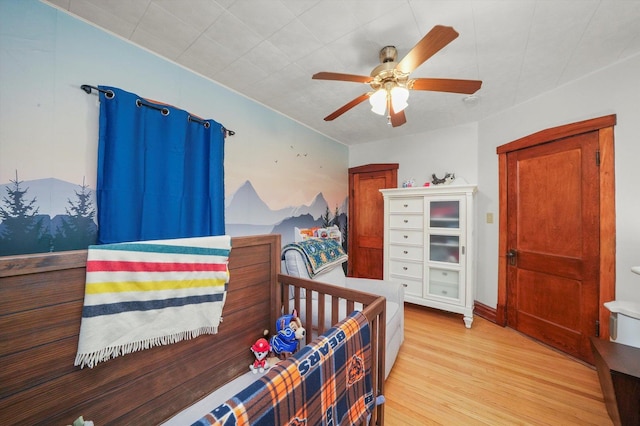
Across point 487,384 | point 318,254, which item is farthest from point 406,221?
point 487,384

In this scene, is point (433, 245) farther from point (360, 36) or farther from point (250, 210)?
point (360, 36)

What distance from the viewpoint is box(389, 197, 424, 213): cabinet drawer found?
279 cm

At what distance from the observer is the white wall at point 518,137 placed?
64.6 inches

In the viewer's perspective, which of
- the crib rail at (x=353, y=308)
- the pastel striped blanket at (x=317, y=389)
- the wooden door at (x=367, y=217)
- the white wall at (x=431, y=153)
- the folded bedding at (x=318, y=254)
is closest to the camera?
the pastel striped blanket at (x=317, y=389)

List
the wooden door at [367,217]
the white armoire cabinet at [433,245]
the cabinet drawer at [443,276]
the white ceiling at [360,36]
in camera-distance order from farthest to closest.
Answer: the wooden door at [367,217] → the cabinet drawer at [443,276] → the white armoire cabinet at [433,245] → the white ceiling at [360,36]

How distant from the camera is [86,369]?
84cm

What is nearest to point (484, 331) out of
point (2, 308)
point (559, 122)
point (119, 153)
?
point (559, 122)

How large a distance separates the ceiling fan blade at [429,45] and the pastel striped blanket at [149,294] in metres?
1.35

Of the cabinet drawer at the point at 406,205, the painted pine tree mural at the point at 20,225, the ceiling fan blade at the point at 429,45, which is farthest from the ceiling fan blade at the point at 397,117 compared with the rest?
the painted pine tree mural at the point at 20,225

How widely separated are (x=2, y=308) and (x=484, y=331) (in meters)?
3.33

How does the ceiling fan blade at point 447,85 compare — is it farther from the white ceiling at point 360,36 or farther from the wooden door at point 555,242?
the wooden door at point 555,242

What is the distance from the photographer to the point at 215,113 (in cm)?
195

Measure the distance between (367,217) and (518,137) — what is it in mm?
2030

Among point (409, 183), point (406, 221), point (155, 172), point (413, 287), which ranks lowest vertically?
point (413, 287)
